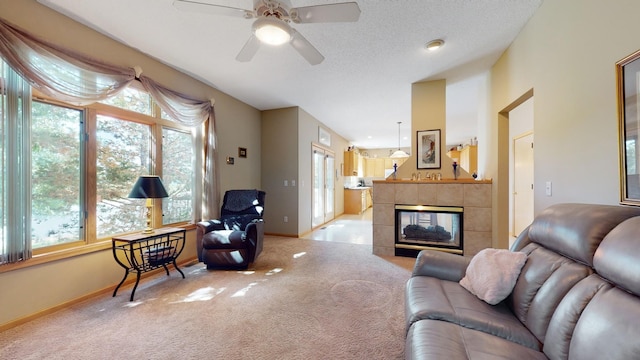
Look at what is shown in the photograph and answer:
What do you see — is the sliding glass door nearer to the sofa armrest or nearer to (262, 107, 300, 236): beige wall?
(262, 107, 300, 236): beige wall

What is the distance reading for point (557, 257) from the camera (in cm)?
124

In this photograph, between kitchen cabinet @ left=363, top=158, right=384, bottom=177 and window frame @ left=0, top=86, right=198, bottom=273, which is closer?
window frame @ left=0, top=86, right=198, bottom=273

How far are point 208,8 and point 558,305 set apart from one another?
2655mm

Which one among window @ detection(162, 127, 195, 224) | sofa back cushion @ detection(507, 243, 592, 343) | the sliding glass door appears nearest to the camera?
sofa back cushion @ detection(507, 243, 592, 343)

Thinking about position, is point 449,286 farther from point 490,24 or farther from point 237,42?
point 237,42

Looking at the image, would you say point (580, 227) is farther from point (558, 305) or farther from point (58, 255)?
point (58, 255)

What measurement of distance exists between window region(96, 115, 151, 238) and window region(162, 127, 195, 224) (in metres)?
0.25

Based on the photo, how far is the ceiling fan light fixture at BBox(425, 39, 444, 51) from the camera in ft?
8.46

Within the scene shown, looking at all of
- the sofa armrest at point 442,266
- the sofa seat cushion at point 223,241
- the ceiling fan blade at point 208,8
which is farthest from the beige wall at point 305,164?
the sofa armrest at point 442,266

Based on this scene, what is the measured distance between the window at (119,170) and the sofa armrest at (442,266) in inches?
127

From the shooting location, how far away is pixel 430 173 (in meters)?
3.71

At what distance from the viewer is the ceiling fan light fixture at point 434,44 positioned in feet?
8.46

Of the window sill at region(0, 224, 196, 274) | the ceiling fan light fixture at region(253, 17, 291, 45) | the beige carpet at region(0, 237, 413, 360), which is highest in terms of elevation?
the ceiling fan light fixture at region(253, 17, 291, 45)

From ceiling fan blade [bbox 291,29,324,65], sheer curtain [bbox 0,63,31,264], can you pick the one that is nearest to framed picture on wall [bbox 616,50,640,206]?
ceiling fan blade [bbox 291,29,324,65]
